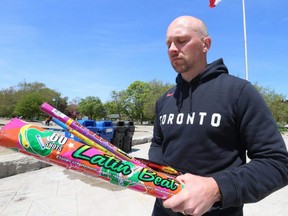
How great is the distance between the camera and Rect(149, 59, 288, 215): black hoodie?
44.6 inches

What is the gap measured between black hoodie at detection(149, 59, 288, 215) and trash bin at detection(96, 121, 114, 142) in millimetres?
7807

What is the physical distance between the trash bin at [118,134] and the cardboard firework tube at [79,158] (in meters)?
9.22

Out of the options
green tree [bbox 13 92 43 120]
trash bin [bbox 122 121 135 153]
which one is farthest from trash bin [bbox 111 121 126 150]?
green tree [bbox 13 92 43 120]

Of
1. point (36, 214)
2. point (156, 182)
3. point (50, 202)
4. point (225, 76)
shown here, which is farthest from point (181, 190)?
point (50, 202)

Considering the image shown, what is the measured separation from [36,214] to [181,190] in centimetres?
400

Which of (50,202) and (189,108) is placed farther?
(50,202)

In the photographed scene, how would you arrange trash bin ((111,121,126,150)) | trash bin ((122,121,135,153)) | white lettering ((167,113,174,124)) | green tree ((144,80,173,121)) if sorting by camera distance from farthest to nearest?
green tree ((144,80,173,121)) < trash bin ((122,121,135,153)) < trash bin ((111,121,126,150)) < white lettering ((167,113,174,124))

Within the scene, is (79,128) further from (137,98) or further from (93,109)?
(93,109)

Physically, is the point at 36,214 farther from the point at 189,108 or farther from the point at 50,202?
the point at 189,108

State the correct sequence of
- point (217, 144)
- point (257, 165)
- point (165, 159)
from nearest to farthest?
point (257, 165), point (217, 144), point (165, 159)

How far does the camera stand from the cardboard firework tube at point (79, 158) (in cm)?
104

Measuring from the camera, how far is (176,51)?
1.50 meters

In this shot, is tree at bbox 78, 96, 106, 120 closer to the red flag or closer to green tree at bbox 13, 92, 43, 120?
green tree at bbox 13, 92, 43, 120

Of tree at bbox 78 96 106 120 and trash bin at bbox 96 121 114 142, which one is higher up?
trash bin at bbox 96 121 114 142
